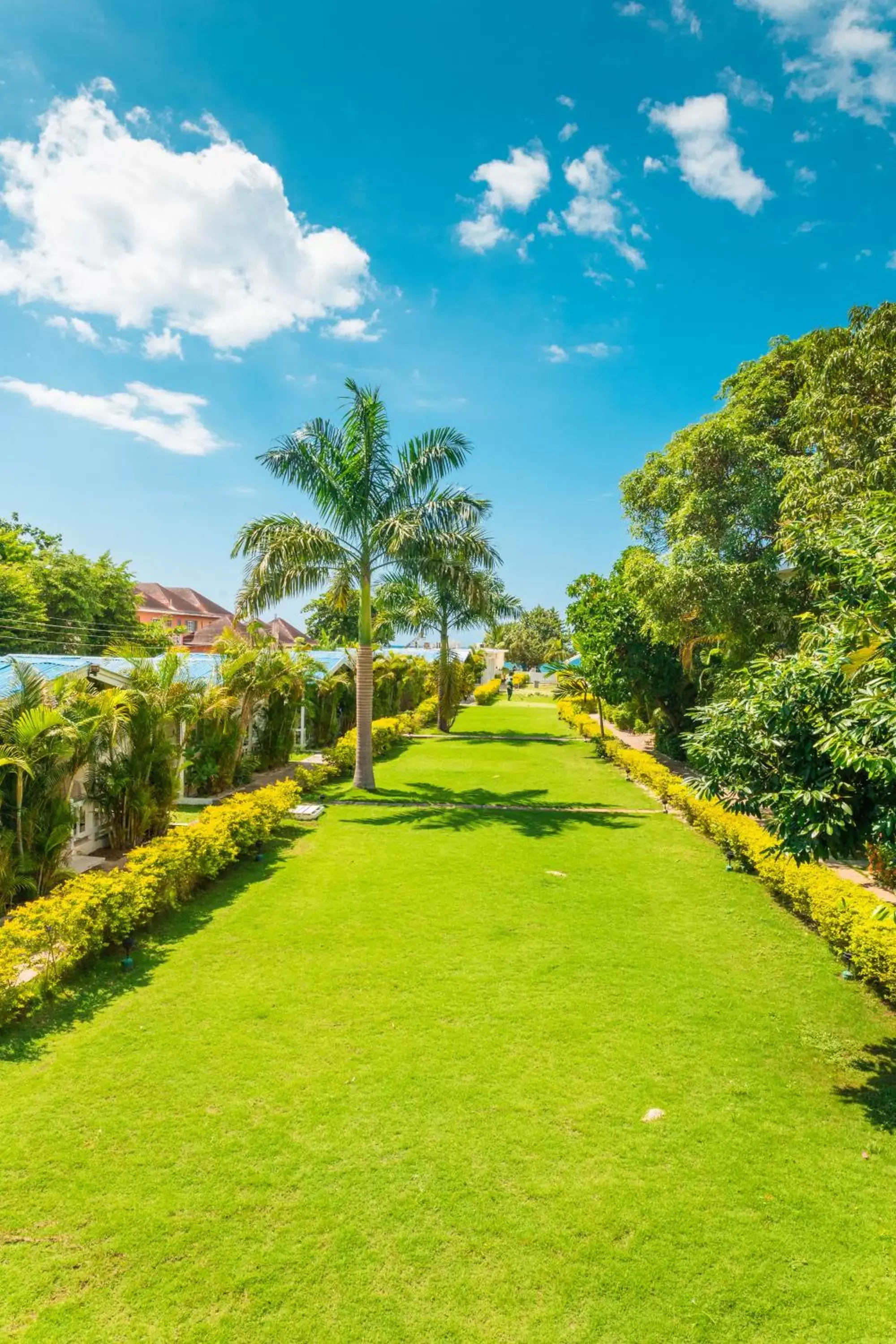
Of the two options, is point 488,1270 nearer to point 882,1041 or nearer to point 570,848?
point 882,1041

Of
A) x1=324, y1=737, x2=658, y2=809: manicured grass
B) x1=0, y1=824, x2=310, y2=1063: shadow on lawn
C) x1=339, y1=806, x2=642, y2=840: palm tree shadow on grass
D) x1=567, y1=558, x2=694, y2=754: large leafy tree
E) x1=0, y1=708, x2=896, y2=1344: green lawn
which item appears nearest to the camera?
x1=0, y1=708, x2=896, y2=1344: green lawn

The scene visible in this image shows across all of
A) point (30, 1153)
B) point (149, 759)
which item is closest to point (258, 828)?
point (149, 759)

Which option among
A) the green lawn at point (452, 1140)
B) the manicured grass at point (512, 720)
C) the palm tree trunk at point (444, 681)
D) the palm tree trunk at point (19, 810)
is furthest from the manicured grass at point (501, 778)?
the palm tree trunk at point (19, 810)

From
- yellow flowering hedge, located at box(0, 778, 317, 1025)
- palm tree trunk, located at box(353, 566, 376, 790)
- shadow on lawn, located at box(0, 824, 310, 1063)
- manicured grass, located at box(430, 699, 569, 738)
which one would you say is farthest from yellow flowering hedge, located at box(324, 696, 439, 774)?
shadow on lawn, located at box(0, 824, 310, 1063)

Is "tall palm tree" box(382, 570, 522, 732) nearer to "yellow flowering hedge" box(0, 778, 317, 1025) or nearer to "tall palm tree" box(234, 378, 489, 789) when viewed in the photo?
"tall palm tree" box(234, 378, 489, 789)

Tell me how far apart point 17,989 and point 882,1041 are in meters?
7.47

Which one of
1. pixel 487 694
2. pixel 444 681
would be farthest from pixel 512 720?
pixel 487 694

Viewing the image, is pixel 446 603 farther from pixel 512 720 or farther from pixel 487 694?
pixel 487 694

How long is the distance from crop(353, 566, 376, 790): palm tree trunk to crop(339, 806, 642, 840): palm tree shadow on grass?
6.35 ft

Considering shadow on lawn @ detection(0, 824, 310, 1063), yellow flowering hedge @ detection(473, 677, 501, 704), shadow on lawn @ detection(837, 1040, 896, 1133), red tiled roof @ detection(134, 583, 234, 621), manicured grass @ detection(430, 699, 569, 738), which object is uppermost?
red tiled roof @ detection(134, 583, 234, 621)

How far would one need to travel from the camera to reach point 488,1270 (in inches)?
139

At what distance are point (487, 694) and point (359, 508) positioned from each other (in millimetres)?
31103

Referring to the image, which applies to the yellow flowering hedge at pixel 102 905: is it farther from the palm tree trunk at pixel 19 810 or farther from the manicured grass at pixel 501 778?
the manicured grass at pixel 501 778

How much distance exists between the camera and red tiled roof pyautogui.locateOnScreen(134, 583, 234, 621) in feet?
222
